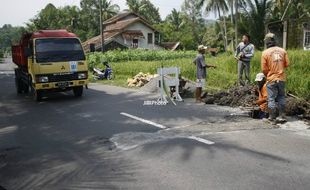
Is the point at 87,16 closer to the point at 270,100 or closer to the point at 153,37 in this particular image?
the point at 153,37

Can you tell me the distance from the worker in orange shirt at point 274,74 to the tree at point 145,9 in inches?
2376

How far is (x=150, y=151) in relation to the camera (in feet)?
22.4

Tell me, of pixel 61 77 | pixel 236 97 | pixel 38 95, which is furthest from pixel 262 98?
pixel 38 95

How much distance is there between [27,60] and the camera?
14.4 metres

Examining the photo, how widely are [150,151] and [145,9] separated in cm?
6643

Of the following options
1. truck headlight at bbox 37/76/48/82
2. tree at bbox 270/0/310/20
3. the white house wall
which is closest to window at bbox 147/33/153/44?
the white house wall

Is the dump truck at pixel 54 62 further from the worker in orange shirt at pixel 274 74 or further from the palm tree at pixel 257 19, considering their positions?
the palm tree at pixel 257 19

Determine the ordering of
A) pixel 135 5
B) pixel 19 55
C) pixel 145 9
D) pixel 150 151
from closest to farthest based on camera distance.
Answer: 1. pixel 150 151
2. pixel 19 55
3. pixel 135 5
4. pixel 145 9

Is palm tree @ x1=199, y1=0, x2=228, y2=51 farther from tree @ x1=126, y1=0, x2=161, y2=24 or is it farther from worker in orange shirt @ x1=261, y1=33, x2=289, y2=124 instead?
worker in orange shirt @ x1=261, y1=33, x2=289, y2=124

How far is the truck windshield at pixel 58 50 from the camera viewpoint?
13.3 meters

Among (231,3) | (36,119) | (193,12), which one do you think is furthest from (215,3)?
(36,119)

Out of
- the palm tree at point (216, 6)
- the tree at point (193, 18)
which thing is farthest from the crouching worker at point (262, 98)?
the tree at point (193, 18)

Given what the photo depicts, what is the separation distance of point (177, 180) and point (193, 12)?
67.1 m

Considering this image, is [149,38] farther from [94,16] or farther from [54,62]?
[54,62]
